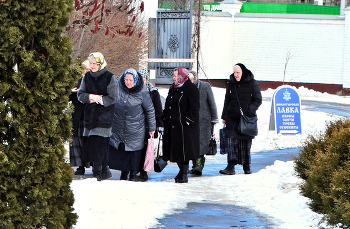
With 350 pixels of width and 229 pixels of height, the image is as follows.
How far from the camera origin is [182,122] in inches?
328

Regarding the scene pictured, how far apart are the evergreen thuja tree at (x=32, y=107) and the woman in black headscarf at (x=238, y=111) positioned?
5.38 meters

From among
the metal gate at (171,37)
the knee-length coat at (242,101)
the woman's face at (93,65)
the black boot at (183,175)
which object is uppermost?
the metal gate at (171,37)

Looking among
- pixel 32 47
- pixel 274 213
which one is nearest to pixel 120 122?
pixel 274 213

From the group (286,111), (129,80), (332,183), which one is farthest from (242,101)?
(286,111)

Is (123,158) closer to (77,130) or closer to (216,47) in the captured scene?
(77,130)

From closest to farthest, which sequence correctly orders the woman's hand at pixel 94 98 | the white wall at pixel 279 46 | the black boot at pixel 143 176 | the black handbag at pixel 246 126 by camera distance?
the woman's hand at pixel 94 98 < the black boot at pixel 143 176 < the black handbag at pixel 246 126 < the white wall at pixel 279 46

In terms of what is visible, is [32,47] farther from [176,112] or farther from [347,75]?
[347,75]

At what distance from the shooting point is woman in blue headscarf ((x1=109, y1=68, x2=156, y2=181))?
803cm

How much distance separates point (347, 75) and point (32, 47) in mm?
29046

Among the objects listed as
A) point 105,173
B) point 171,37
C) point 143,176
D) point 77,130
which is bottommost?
point 143,176

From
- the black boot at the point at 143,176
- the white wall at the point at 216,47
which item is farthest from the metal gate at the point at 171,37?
the white wall at the point at 216,47

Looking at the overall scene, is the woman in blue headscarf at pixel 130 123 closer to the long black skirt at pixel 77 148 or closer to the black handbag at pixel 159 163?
the black handbag at pixel 159 163

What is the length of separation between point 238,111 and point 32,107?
18.4 feet

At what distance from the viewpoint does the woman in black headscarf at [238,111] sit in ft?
30.1
